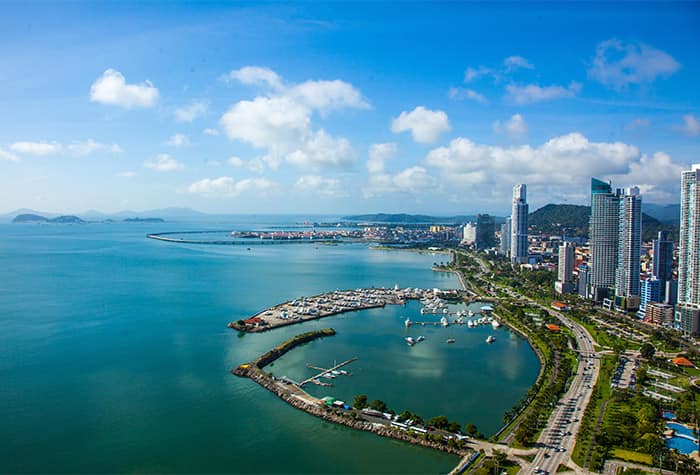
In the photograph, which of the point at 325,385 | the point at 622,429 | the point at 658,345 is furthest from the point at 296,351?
the point at 658,345

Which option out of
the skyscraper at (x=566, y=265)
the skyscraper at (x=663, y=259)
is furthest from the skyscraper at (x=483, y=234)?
the skyscraper at (x=663, y=259)

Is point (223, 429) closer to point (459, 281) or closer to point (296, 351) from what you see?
point (296, 351)

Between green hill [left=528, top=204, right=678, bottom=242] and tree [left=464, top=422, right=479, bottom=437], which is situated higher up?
green hill [left=528, top=204, right=678, bottom=242]

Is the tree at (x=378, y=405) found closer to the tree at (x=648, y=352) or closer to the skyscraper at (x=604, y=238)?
the tree at (x=648, y=352)

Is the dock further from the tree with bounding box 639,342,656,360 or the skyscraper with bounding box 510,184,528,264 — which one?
the skyscraper with bounding box 510,184,528,264

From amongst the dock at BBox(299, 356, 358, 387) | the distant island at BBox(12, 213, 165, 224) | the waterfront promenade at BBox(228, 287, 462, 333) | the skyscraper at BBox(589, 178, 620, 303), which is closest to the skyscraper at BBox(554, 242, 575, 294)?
the skyscraper at BBox(589, 178, 620, 303)

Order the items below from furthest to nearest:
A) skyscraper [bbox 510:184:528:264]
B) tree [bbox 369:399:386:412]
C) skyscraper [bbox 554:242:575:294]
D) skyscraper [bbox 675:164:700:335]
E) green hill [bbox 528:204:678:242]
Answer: green hill [bbox 528:204:678:242], skyscraper [bbox 510:184:528:264], skyscraper [bbox 554:242:575:294], skyscraper [bbox 675:164:700:335], tree [bbox 369:399:386:412]

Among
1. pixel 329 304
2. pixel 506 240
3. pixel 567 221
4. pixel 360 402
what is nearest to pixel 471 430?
pixel 360 402
